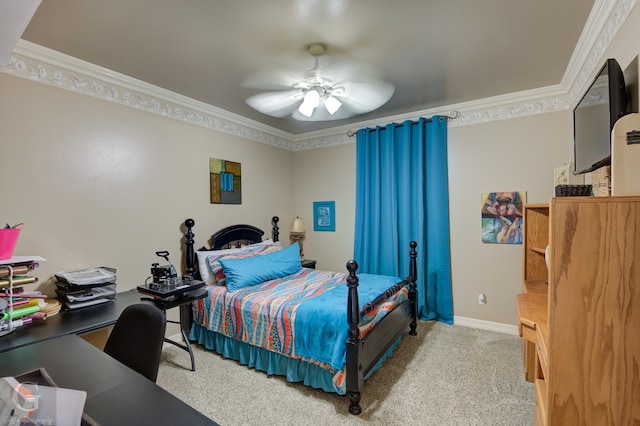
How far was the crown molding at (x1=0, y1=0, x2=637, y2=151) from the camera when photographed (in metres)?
2.00

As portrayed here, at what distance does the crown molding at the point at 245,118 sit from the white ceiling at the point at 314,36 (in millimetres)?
90

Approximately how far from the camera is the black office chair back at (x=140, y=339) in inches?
52.1

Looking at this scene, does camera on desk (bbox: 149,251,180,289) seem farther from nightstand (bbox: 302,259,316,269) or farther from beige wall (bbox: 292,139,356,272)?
beige wall (bbox: 292,139,356,272)

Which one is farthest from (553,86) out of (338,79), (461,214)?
(338,79)

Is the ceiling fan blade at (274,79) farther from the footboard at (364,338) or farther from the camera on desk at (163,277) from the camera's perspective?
the camera on desk at (163,277)

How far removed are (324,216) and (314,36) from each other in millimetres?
2805

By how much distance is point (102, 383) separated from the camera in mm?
1104

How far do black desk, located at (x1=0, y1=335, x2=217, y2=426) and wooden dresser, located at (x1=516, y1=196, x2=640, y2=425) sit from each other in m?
1.23

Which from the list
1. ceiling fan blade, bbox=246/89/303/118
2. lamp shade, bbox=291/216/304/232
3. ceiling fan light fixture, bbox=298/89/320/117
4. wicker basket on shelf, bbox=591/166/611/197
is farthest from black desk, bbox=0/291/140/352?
wicker basket on shelf, bbox=591/166/611/197

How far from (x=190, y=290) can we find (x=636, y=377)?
8.97 ft

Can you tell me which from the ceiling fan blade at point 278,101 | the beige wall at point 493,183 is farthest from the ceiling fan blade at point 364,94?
the beige wall at point 493,183

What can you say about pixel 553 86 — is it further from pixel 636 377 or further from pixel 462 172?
pixel 636 377

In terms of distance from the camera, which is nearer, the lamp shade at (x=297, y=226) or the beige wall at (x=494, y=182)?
the beige wall at (x=494, y=182)

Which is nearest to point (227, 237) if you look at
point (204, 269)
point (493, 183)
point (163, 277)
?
point (204, 269)
